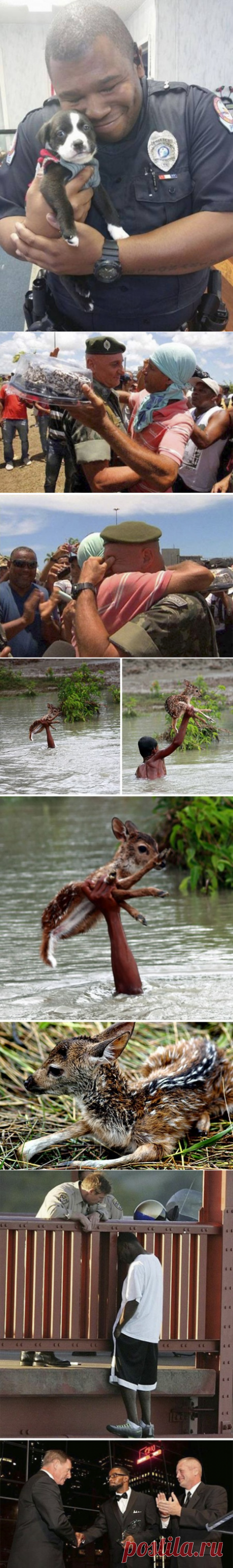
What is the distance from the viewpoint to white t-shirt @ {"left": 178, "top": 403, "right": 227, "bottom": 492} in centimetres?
429

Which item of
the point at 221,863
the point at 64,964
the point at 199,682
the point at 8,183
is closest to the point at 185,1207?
the point at 64,964

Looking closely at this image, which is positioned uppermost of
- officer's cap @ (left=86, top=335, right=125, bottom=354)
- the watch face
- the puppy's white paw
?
the puppy's white paw

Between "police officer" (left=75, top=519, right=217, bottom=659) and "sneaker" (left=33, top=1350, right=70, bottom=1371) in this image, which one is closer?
Result: "sneaker" (left=33, top=1350, right=70, bottom=1371)

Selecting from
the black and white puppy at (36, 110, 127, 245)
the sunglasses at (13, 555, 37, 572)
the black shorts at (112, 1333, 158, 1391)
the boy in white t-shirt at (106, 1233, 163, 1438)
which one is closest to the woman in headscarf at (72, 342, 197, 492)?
the sunglasses at (13, 555, 37, 572)

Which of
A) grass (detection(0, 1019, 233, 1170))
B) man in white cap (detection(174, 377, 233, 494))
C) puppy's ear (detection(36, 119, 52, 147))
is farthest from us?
man in white cap (detection(174, 377, 233, 494))

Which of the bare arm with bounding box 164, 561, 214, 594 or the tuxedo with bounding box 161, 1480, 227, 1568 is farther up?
the bare arm with bounding box 164, 561, 214, 594

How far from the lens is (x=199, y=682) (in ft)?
14.2

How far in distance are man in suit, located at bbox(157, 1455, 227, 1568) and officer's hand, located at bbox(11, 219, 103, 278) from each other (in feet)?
11.7

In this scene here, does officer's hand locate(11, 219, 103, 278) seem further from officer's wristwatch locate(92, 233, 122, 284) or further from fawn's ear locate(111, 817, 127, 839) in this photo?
fawn's ear locate(111, 817, 127, 839)

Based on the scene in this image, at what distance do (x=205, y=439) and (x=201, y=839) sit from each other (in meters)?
1.30

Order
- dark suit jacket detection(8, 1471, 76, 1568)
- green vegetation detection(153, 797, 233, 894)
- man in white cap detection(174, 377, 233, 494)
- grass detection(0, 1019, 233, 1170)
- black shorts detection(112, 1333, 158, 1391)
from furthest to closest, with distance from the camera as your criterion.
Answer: green vegetation detection(153, 797, 233, 894)
man in white cap detection(174, 377, 233, 494)
grass detection(0, 1019, 233, 1170)
black shorts detection(112, 1333, 158, 1391)
dark suit jacket detection(8, 1471, 76, 1568)

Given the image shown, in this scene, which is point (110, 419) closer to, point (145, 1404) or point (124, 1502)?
point (145, 1404)

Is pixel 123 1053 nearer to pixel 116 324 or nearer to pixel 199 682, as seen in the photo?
pixel 199 682

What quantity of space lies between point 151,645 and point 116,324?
1.02 m
